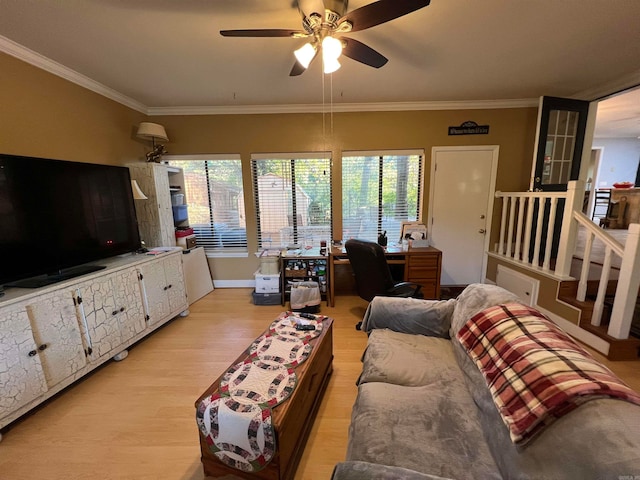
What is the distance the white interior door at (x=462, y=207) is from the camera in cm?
339

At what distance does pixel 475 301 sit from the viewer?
1.55m

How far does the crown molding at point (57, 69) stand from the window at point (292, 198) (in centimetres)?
163

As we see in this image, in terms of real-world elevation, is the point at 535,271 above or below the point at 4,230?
below

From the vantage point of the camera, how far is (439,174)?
3.44 m

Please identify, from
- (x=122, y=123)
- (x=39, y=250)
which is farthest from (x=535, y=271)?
(x=122, y=123)

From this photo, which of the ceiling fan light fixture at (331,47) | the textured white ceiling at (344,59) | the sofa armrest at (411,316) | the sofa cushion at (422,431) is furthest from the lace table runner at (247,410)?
the textured white ceiling at (344,59)

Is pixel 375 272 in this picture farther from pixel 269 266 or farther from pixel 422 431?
pixel 269 266

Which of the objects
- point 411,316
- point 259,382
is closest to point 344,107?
point 411,316

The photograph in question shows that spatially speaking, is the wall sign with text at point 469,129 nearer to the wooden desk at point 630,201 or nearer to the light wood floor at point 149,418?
the light wood floor at point 149,418

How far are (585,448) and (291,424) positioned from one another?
1081mm

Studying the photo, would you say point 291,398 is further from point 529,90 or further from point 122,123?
point 529,90

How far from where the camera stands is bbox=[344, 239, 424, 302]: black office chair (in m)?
2.22

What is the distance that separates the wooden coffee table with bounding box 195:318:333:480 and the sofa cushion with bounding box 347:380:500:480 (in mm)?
303

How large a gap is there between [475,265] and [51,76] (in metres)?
5.18
